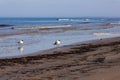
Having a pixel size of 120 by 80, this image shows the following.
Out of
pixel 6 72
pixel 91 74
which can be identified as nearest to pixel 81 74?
pixel 91 74

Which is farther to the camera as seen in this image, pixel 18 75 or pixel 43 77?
pixel 18 75

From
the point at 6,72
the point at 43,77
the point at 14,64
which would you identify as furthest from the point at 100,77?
the point at 14,64

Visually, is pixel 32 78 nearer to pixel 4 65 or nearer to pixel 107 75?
pixel 107 75

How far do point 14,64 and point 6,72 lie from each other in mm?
2246

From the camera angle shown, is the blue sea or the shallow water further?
the blue sea

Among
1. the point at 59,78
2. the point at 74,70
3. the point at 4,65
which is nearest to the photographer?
the point at 59,78

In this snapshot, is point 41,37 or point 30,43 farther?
point 41,37

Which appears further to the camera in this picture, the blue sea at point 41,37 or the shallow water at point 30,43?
the blue sea at point 41,37

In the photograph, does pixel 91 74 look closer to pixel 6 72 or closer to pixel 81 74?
pixel 81 74

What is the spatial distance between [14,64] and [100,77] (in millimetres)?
Result: 5820

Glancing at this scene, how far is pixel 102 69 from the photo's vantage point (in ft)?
36.5

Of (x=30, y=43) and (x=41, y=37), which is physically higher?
(x=30, y=43)

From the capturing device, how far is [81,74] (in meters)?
10.5

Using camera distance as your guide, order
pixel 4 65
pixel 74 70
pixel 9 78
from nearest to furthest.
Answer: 1. pixel 9 78
2. pixel 74 70
3. pixel 4 65
